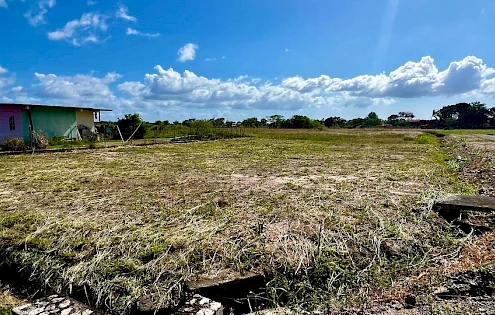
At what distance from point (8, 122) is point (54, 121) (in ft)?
6.53

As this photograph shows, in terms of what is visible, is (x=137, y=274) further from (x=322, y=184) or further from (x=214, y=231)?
(x=322, y=184)

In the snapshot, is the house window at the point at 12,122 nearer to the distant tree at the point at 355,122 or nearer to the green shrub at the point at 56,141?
the green shrub at the point at 56,141

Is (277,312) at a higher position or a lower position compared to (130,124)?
lower

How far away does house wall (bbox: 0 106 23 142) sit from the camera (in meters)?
13.6

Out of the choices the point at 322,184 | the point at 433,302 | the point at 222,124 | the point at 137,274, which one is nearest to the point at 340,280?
the point at 433,302

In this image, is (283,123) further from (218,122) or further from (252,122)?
(218,122)

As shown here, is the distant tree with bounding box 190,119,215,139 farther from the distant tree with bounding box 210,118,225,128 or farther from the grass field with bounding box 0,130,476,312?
the grass field with bounding box 0,130,476,312

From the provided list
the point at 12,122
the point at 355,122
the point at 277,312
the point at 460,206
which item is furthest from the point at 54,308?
the point at 355,122

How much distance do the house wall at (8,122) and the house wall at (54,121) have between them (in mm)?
612

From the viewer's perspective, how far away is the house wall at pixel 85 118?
1716cm

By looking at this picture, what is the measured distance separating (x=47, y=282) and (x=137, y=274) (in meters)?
0.69

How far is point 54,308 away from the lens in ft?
6.81

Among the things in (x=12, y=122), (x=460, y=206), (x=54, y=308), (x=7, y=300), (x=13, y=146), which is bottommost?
(x=7, y=300)

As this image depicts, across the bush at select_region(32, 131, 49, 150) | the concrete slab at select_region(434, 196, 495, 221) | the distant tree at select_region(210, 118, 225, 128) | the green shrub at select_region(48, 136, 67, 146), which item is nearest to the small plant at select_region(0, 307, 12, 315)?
the concrete slab at select_region(434, 196, 495, 221)
